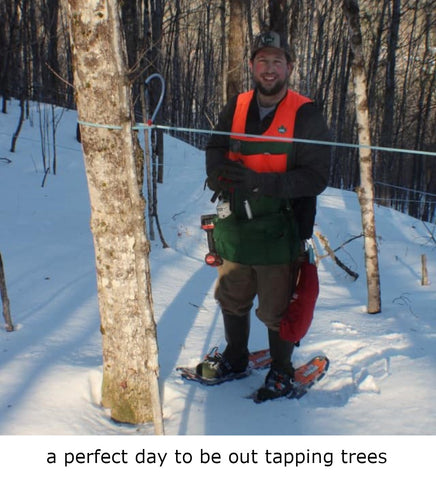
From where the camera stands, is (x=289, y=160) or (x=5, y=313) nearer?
(x=289, y=160)

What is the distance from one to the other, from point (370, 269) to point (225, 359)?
2166mm

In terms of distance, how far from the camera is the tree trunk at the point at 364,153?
161 inches

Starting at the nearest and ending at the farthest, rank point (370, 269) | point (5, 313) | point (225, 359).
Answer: point (225, 359), point (5, 313), point (370, 269)

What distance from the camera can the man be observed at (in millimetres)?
2391

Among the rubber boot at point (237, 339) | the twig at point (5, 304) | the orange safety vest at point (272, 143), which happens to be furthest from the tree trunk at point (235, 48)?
the rubber boot at point (237, 339)

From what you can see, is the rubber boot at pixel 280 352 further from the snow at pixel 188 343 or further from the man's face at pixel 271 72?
the man's face at pixel 271 72

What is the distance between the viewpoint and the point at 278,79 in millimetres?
2438

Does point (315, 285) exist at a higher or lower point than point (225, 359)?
higher

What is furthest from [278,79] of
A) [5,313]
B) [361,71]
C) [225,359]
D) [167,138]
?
[167,138]

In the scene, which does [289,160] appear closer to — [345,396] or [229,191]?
[229,191]

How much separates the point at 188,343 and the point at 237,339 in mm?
686

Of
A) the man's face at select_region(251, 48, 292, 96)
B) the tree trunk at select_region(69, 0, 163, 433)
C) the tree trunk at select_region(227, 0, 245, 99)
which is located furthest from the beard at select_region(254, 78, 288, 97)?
the tree trunk at select_region(227, 0, 245, 99)

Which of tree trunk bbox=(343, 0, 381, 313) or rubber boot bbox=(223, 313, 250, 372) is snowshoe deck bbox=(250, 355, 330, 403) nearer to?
rubber boot bbox=(223, 313, 250, 372)

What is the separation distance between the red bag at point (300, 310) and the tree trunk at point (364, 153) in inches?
78.6
